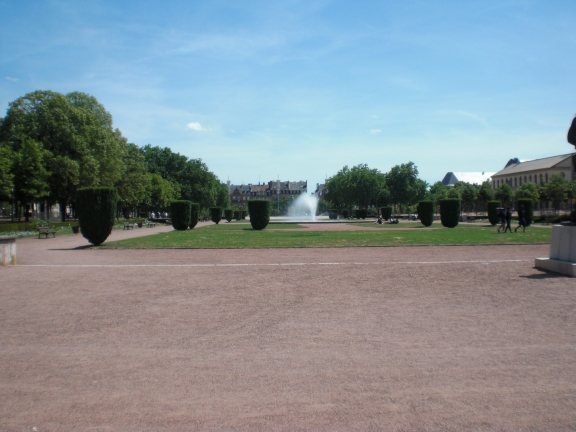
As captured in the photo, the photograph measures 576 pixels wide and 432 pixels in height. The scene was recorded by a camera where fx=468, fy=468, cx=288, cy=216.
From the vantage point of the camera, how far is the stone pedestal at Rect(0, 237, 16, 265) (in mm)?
14320

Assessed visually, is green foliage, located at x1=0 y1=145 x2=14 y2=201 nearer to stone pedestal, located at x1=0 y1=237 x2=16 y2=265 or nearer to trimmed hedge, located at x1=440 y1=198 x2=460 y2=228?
stone pedestal, located at x1=0 y1=237 x2=16 y2=265

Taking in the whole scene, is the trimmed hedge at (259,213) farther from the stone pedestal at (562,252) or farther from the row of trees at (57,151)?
the stone pedestal at (562,252)

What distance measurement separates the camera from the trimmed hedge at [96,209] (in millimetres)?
20844

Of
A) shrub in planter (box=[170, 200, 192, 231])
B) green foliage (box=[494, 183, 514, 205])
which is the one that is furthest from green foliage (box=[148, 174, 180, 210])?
green foliage (box=[494, 183, 514, 205])

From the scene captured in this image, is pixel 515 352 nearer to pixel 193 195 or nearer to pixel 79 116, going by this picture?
pixel 79 116

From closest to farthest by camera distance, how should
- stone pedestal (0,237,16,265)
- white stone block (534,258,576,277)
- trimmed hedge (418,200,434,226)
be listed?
white stone block (534,258,576,277)
stone pedestal (0,237,16,265)
trimmed hedge (418,200,434,226)

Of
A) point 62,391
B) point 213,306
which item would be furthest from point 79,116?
point 62,391

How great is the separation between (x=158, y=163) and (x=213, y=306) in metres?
74.8

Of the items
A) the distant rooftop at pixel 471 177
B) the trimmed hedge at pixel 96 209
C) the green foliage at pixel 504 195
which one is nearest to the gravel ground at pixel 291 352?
the trimmed hedge at pixel 96 209

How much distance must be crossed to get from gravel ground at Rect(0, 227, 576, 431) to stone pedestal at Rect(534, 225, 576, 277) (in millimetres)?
459

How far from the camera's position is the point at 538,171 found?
99.8 m

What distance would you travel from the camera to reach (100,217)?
2108 cm

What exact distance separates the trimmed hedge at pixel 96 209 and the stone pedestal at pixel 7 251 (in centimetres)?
614

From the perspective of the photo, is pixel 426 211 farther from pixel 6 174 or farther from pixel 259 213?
pixel 6 174
